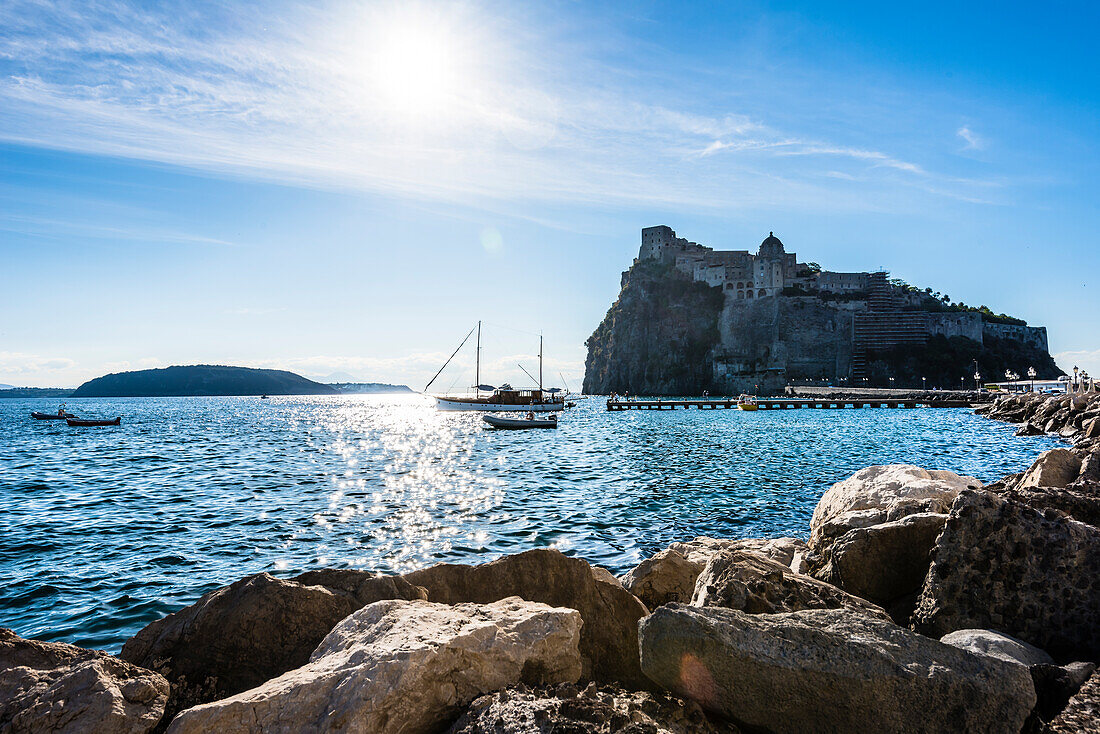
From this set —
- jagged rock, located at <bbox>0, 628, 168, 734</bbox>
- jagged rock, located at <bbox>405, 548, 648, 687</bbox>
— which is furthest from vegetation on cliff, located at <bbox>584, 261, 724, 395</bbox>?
jagged rock, located at <bbox>0, 628, 168, 734</bbox>

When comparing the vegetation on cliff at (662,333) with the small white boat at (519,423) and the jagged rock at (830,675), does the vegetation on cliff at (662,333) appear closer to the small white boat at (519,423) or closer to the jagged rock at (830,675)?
the small white boat at (519,423)

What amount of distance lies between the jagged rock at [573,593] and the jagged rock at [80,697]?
2.19 m

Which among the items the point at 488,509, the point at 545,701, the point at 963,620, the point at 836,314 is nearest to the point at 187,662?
the point at 545,701

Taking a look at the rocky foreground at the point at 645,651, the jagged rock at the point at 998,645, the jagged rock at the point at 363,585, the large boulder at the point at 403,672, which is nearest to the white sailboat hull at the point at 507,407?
the jagged rock at the point at 363,585

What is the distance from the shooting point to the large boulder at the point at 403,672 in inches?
120

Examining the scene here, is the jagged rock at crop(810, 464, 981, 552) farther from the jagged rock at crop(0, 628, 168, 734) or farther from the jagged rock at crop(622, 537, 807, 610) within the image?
the jagged rock at crop(0, 628, 168, 734)

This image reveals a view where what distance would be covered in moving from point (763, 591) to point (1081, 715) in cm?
165

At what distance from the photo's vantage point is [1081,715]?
2.89 metres

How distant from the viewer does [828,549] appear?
599 cm

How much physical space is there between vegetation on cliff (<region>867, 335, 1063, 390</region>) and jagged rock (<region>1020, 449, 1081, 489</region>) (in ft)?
371

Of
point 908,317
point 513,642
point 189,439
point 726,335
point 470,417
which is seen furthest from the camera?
point 726,335

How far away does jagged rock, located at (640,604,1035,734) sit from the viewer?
2906mm

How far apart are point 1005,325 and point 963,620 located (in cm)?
14011

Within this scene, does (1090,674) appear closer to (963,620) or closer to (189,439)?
(963,620)
